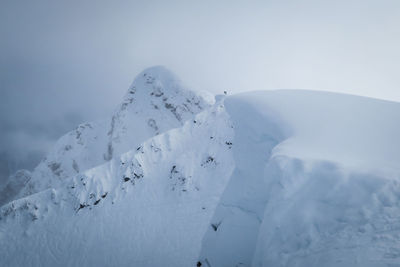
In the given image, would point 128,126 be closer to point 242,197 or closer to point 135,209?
point 135,209

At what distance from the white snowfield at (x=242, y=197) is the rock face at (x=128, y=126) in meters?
24.5

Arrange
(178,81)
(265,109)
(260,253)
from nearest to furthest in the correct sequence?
(260,253)
(265,109)
(178,81)

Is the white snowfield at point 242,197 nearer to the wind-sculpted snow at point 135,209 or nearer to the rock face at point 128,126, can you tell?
the wind-sculpted snow at point 135,209

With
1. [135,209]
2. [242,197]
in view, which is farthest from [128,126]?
[242,197]

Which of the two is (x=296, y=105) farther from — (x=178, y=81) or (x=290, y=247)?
(x=178, y=81)

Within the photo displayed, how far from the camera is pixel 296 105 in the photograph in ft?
47.8

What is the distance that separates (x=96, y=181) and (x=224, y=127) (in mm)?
13351

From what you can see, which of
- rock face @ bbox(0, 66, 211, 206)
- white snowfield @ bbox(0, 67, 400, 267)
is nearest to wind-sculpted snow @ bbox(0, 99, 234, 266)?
white snowfield @ bbox(0, 67, 400, 267)

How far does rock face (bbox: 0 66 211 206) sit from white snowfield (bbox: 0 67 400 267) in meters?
24.5

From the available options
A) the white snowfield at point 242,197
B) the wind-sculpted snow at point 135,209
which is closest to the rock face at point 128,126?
the wind-sculpted snow at point 135,209

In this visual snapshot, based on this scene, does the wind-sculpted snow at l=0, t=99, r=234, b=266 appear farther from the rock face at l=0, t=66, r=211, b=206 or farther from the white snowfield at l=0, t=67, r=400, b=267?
the rock face at l=0, t=66, r=211, b=206

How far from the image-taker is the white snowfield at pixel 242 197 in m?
6.36

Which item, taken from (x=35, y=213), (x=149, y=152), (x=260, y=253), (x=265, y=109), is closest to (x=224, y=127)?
(x=265, y=109)

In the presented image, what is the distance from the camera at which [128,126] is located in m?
47.1
